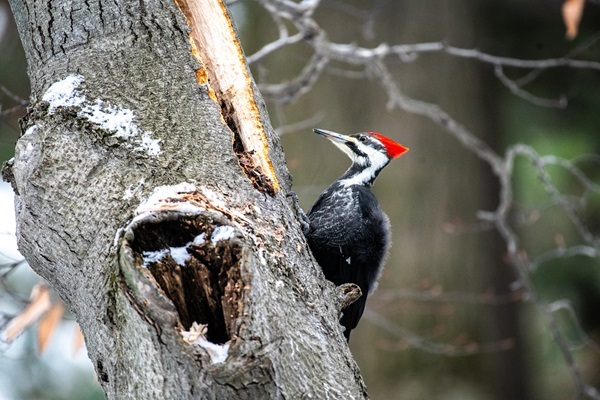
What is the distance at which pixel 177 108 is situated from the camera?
6.88 feet

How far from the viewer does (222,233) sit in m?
1.70

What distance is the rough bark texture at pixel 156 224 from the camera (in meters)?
Answer: 1.63

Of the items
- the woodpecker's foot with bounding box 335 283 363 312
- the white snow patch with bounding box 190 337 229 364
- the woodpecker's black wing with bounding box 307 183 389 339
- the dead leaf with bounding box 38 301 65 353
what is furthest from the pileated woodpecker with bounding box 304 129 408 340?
the white snow patch with bounding box 190 337 229 364

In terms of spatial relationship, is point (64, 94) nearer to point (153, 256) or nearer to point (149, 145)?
point (149, 145)

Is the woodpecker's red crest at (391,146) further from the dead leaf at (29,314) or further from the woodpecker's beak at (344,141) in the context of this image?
the dead leaf at (29,314)

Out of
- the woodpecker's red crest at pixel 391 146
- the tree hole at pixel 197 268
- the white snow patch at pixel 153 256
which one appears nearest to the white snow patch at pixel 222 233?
the tree hole at pixel 197 268

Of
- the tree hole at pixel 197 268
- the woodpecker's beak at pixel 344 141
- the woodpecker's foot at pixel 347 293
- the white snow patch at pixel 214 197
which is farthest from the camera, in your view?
the woodpecker's beak at pixel 344 141

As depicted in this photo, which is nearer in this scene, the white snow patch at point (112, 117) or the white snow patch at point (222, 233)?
the white snow patch at point (222, 233)

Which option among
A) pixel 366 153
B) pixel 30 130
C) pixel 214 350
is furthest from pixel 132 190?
pixel 366 153

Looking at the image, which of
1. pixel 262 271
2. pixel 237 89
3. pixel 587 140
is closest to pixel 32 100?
pixel 237 89

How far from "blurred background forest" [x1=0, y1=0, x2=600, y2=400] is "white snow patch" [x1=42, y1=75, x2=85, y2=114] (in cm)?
278

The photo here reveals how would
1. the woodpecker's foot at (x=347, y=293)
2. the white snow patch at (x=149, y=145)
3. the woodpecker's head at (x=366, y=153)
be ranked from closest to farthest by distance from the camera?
the white snow patch at (x=149, y=145) → the woodpecker's foot at (x=347, y=293) → the woodpecker's head at (x=366, y=153)

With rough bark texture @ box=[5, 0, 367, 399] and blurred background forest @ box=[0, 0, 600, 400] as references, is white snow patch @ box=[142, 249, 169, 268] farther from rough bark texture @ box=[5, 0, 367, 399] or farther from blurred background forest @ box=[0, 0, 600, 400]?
blurred background forest @ box=[0, 0, 600, 400]

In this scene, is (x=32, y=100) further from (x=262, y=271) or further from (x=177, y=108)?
(x=262, y=271)
